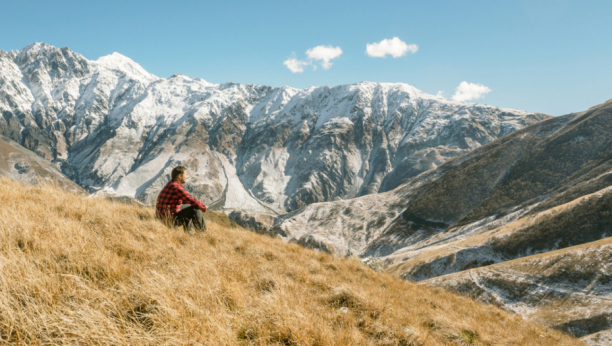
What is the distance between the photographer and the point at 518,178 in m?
80.4

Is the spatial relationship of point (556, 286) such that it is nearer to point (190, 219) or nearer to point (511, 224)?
point (511, 224)

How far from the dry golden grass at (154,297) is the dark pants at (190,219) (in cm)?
70

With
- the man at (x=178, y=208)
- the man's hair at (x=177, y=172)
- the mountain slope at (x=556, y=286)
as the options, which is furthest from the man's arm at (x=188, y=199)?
the mountain slope at (x=556, y=286)

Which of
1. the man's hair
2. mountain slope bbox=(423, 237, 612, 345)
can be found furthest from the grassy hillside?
the man's hair

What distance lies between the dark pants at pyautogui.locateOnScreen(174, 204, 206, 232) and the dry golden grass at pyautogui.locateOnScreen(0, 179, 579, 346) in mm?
699

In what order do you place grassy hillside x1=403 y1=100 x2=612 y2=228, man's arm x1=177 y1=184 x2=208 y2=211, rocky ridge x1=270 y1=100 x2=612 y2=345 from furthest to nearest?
grassy hillside x1=403 y1=100 x2=612 y2=228
rocky ridge x1=270 y1=100 x2=612 y2=345
man's arm x1=177 y1=184 x2=208 y2=211

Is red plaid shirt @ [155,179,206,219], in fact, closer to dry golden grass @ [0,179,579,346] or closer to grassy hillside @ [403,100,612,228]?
dry golden grass @ [0,179,579,346]

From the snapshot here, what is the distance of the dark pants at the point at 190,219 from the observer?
7836mm

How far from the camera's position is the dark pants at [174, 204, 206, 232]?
784 centimetres

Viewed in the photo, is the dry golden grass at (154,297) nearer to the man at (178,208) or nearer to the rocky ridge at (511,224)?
the man at (178,208)

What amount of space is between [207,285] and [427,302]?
7672 mm

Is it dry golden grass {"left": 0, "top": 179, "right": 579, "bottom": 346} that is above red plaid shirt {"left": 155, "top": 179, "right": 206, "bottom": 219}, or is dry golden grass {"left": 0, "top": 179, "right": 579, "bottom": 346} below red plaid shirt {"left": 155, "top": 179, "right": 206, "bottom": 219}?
below

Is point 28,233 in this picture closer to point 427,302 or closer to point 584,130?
point 427,302

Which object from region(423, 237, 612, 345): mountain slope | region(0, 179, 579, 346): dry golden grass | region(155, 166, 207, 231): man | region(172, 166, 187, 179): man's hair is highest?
region(172, 166, 187, 179): man's hair
